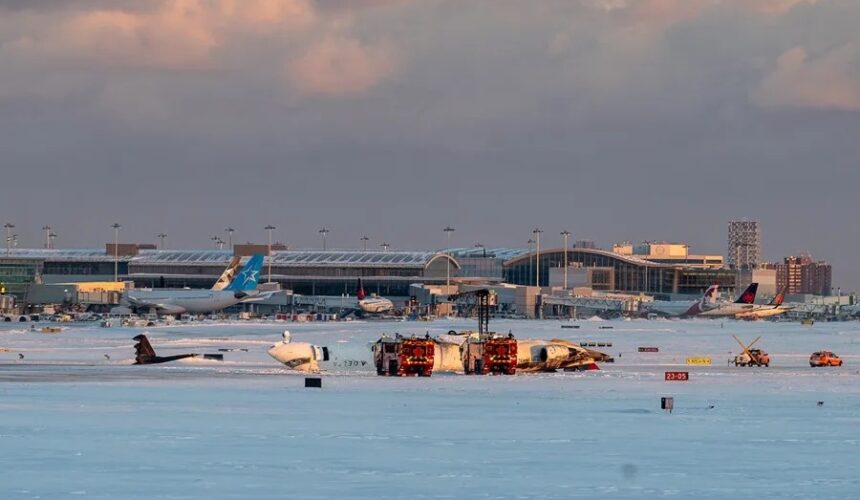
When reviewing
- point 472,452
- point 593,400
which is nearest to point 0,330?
point 593,400

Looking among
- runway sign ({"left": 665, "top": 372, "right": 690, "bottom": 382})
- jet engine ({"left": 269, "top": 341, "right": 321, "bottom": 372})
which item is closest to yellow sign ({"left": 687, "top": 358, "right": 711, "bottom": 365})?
runway sign ({"left": 665, "top": 372, "right": 690, "bottom": 382})

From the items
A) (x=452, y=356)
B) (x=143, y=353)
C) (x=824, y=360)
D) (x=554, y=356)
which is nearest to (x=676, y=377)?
(x=554, y=356)

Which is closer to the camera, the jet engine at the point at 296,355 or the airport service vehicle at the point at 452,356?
the airport service vehicle at the point at 452,356

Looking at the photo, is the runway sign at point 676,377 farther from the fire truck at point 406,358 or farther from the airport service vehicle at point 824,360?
the airport service vehicle at point 824,360

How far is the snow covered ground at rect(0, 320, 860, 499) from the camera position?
2912 cm

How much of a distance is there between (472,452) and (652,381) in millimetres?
29750

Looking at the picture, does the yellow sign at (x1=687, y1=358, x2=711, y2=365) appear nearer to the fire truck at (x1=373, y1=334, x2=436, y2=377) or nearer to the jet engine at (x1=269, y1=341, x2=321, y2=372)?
the fire truck at (x1=373, y1=334, x2=436, y2=377)

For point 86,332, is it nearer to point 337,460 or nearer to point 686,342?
point 686,342

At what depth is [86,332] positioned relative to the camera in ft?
449

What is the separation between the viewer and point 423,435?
38.7 meters

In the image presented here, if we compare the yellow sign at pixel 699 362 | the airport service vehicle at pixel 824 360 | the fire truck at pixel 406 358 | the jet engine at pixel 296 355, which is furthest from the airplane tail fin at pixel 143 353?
the airport service vehicle at pixel 824 360

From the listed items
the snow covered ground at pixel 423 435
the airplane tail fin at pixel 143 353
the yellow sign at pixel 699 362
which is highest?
the airplane tail fin at pixel 143 353

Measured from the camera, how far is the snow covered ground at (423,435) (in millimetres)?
29125

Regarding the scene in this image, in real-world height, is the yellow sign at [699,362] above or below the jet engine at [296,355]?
below
